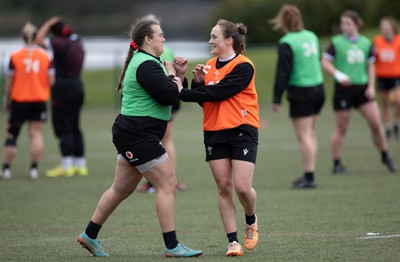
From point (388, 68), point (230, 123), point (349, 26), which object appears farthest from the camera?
point (388, 68)

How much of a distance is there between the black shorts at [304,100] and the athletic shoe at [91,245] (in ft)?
16.2

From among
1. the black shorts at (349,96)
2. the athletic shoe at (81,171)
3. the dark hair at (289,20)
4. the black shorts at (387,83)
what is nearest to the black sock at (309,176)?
the black shorts at (349,96)

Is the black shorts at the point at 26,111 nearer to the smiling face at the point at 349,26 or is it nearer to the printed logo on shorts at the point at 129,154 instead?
the smiling face at the point at 349,26

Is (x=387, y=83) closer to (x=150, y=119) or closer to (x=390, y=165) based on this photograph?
(x=390, y=165)

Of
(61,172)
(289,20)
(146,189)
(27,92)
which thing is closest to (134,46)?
(289,20)

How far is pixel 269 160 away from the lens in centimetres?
1577

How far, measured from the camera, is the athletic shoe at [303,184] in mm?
12156

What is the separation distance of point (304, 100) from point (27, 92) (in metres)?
4.51

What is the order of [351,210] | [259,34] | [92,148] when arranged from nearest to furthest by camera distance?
[351,210] < [92,148] < [259,34]

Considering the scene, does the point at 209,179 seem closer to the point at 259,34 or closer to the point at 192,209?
the point at 192,209

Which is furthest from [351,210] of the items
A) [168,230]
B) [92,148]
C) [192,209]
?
[92,148]

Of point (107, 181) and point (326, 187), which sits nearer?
point (326, 187)

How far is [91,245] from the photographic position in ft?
25.3

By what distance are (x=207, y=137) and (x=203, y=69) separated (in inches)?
24.2
